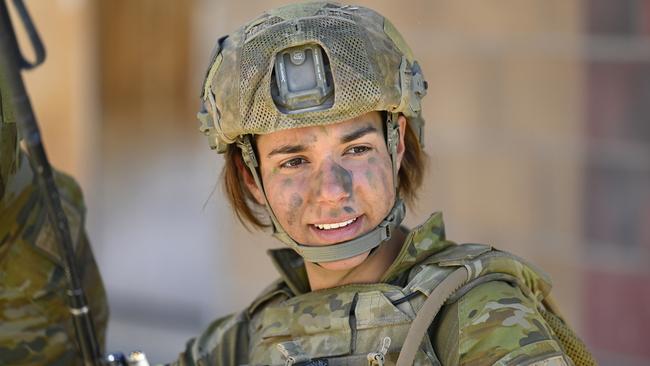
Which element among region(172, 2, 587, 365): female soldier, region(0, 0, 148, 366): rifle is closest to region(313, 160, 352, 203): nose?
region(172, 2, 587, 365): female soldier

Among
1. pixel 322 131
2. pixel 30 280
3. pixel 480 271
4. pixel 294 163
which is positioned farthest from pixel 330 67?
pixel 30 280

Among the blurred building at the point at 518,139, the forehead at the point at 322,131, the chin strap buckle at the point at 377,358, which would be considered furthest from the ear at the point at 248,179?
the blurred building at the point at 518,139

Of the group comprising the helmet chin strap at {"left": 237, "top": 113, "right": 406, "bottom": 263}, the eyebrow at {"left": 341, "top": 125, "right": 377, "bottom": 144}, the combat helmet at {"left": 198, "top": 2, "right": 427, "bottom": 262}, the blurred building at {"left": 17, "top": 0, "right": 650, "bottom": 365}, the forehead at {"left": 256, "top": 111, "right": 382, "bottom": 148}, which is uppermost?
the combat helmet at {"left": 198, "top": 2, "right": 427, "bottom": 262}

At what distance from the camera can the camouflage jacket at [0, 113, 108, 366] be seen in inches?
166

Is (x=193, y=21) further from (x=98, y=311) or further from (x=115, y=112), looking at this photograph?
(x=98, y=311)

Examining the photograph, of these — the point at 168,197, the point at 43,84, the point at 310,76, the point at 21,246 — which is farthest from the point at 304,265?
the point at 168,197

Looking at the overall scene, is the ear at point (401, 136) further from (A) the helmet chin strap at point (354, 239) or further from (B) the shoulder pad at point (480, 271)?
(B) the shoulder pad at point (480, 271)

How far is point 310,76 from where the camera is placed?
3.52 metres

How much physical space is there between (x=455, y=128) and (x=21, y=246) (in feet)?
13.1

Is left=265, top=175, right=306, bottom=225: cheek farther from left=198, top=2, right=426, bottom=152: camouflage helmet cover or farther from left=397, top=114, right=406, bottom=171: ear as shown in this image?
left=397, top=114, right=406, bottom=171: ear

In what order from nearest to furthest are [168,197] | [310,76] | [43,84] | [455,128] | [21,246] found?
[310,76]
[21,246]
[455,128]
[43,84]
[168,197]

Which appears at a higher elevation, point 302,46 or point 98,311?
point 302,46

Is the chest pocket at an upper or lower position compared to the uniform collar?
lower

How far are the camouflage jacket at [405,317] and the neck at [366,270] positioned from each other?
0.04m
